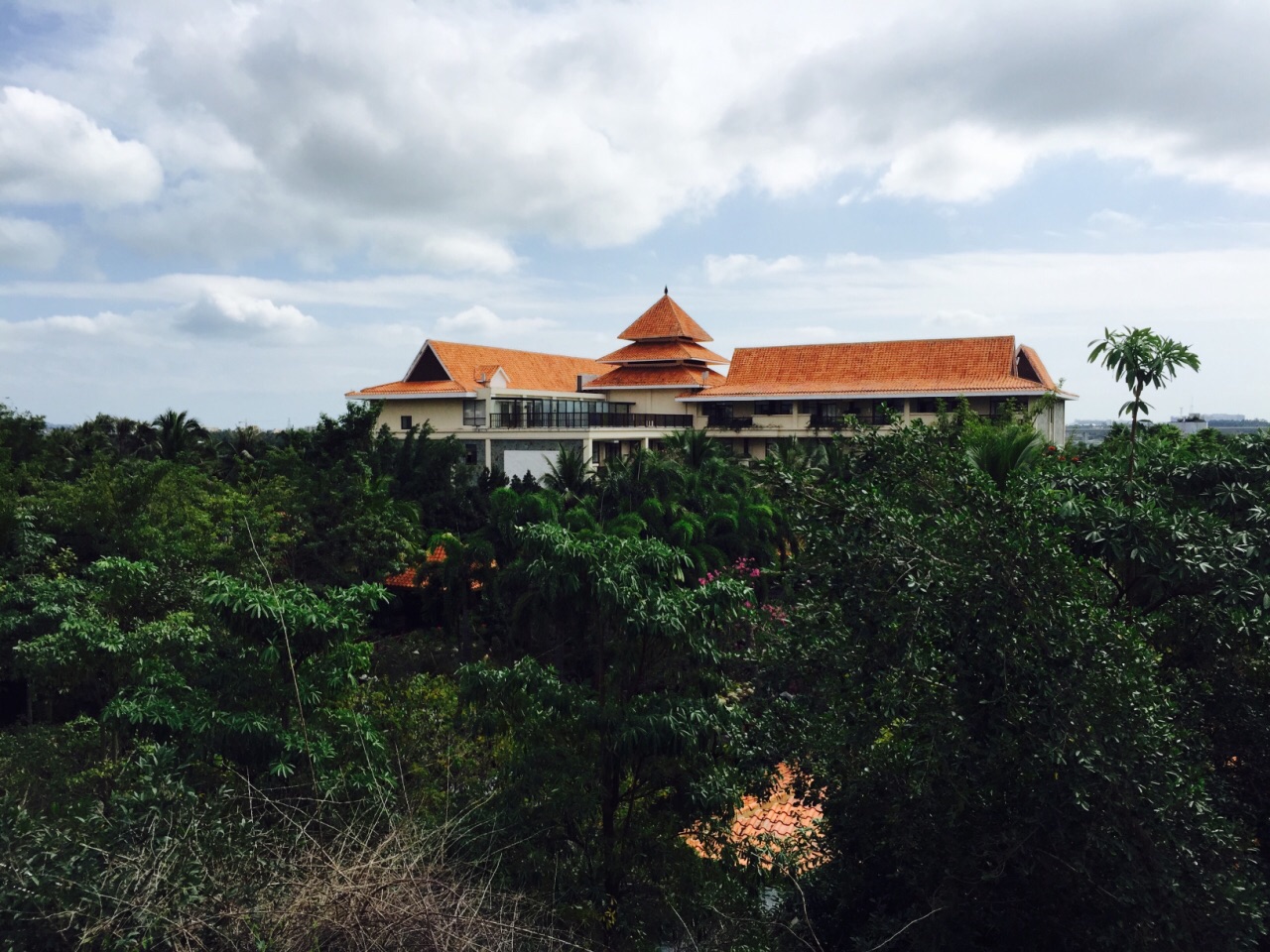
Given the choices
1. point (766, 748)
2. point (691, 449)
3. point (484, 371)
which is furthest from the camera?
point (484, 371)

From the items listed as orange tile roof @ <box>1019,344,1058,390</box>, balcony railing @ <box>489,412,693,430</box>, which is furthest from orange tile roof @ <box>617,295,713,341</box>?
orange tile roof @ <box>1019,344,1058,390</box>

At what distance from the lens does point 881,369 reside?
36531 mm

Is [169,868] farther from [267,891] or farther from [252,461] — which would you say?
[252,461]

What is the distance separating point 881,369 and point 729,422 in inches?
258

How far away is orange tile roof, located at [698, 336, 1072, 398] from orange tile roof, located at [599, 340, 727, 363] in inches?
83.0

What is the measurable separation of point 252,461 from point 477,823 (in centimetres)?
2021

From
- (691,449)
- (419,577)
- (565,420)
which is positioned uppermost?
(565,420)

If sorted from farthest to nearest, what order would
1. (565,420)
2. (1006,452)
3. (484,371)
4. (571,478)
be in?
1. (484,371)
2. (565,420)
3. (571,478)
4. (1006,452)

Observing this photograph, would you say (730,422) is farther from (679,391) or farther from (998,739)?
(998,739)

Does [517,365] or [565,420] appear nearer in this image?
[565,420]

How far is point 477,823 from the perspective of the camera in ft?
27.3

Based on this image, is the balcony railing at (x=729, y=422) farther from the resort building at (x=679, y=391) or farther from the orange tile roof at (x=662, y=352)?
the orange tile roof at (x=662, y=352)

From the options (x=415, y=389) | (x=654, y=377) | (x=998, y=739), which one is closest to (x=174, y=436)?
(x=415, y=389)

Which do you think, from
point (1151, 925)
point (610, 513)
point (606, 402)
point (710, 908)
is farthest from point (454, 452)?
point (1151, 925)
